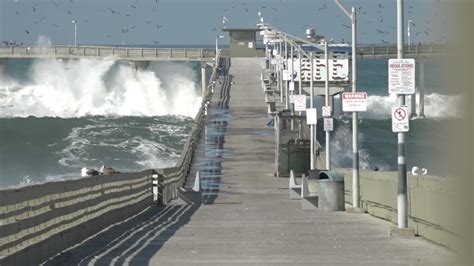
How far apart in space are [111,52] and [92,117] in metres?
9.07

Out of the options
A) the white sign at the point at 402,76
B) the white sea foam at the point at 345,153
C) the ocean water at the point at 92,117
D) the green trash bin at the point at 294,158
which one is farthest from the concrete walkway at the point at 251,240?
the ocean water at the point at 92,117

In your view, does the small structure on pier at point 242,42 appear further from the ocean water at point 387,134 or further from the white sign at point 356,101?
the white sign at point 356,101

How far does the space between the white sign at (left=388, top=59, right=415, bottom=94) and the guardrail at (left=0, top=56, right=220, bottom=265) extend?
225 inches

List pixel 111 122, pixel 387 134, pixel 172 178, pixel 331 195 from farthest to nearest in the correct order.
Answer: pixel 111 122, pixel 387 134, pixel 172 178, pixel 331 195

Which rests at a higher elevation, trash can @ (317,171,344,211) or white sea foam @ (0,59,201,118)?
white sea foam @ (0,59,201,118)

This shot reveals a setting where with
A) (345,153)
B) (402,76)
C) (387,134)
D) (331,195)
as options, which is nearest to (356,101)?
(331,195)

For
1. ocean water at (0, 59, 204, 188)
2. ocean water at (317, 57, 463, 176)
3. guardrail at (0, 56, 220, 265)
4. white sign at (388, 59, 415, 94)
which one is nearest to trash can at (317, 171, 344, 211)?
ocean water at (317, 57, 463, 176)

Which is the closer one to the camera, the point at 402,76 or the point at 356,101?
the point at 402,76

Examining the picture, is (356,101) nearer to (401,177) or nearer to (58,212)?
(401,177)

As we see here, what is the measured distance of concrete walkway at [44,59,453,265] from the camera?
15086mm

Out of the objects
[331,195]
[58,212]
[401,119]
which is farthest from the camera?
[331,195]

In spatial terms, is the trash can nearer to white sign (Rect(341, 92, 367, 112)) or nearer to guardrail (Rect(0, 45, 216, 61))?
white sign (Rect(341, 92, 367, 112))

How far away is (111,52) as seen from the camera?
131000 mm

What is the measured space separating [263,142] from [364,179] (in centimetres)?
3921
